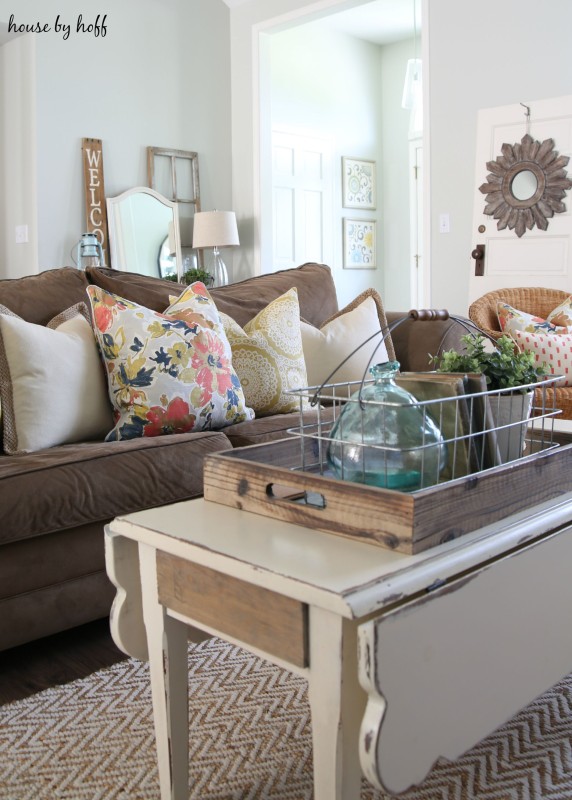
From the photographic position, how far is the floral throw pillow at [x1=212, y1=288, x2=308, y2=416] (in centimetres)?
262

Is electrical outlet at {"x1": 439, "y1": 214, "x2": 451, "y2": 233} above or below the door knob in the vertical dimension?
above

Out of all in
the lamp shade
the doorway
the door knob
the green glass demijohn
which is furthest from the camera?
the doorway

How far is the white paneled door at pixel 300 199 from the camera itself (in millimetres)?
6844

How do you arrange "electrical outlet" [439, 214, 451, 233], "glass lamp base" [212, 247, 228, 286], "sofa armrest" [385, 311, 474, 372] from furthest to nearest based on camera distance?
1. "glass lamp base" [212, 247, 228, 286]
2. "electrical outlet" [439, 214, 451, 233]
3. "sofa armrest" [385, 311, 474, 372]

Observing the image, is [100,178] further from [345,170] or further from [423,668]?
[423,668]

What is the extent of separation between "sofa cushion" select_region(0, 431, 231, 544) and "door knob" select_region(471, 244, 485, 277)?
3.05 meters

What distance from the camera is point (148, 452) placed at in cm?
201

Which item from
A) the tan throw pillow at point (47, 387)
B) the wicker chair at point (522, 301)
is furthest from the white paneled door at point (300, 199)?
the tan throw pillow at point (47, 387)

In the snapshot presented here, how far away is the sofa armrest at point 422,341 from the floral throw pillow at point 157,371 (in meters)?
0.90

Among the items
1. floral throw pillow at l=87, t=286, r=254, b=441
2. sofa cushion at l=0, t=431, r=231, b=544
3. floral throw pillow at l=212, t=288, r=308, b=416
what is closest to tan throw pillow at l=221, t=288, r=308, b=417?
floral throw pillow at l=212, t=288, r=308, b=416

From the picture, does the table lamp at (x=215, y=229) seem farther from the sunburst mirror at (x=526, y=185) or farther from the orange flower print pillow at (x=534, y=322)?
the orange flower print pillow at (x=534, y=322)

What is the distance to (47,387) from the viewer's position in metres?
2.15

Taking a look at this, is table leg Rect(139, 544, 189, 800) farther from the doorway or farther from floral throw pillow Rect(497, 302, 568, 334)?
the doorway

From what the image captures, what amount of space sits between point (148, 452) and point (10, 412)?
41 cm
